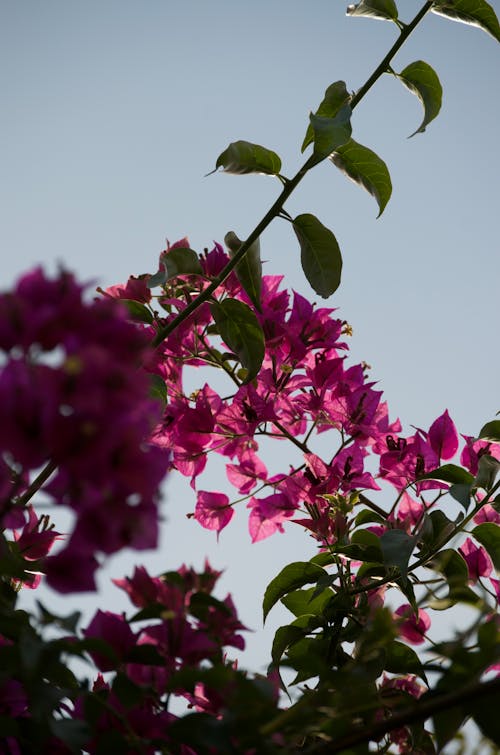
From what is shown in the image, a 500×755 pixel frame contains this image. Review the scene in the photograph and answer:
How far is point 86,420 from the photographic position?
326 mm

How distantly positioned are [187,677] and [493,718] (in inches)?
6.1

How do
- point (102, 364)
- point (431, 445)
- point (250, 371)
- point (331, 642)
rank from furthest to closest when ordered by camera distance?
1. point (431, 445)
2. point (250, 371)
3. point (331, 642)
4. point (102, 364)

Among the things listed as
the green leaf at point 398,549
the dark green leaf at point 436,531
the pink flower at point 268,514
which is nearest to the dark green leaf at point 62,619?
the green leaf at point 398,549

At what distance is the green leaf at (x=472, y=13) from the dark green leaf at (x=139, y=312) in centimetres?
46

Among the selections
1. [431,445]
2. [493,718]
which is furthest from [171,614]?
[431,445]

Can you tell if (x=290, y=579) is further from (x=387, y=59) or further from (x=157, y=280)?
(x=387, y=59)

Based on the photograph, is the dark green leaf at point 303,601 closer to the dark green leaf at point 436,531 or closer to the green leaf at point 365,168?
the dark green leaf at point 436,531

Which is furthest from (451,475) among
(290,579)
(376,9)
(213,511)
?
(376,9)

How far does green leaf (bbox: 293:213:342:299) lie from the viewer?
34.5 inches

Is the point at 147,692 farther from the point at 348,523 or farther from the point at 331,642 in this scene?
the point at 348,523

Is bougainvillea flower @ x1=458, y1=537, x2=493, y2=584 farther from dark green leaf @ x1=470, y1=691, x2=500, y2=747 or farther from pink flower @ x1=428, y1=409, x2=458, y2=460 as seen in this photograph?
dark green leaf @ x1=470, y1=691, x2=500, y2=747

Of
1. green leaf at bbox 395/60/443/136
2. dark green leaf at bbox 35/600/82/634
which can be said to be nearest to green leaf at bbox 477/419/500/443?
green leaf at bbox 395/60/443/136

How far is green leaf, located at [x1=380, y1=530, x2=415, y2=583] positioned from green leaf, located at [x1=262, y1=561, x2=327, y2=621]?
16 centimetres

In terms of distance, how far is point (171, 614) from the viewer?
0.44 meters
